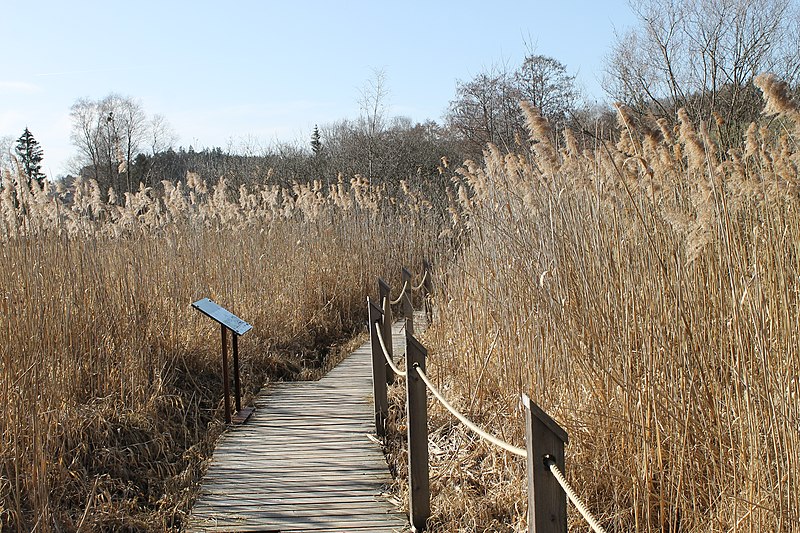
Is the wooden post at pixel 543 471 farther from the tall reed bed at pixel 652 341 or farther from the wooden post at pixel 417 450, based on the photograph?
the wooden post at pixel 417 450

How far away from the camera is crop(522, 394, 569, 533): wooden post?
1920 mm

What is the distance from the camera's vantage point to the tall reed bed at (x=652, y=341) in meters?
2.06

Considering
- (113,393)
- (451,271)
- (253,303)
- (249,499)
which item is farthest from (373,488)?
(253,303)

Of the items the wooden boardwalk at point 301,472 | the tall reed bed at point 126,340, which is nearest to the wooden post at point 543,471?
the wooden boardwalk at point 301,472

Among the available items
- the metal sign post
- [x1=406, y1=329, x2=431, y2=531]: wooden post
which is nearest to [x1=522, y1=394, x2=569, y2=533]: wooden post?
[x1=406, y1=329, x2=431, y2=531]: wooden post

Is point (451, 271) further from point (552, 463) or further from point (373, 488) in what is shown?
point (552, 463)

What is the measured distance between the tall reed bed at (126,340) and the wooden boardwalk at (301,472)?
7.8 inches

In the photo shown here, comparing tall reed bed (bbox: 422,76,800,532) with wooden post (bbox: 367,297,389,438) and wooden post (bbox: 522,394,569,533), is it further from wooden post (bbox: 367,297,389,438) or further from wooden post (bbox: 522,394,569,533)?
wooden post (bbox: 367,297,389,438)

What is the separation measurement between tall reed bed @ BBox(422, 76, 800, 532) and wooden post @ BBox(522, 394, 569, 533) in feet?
1.45

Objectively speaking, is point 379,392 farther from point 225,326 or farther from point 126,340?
point 126,340

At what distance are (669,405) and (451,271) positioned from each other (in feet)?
11.8

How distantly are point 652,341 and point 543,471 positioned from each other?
80cm

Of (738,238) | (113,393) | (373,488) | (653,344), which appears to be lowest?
(373,488)

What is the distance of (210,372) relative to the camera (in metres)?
6.21
